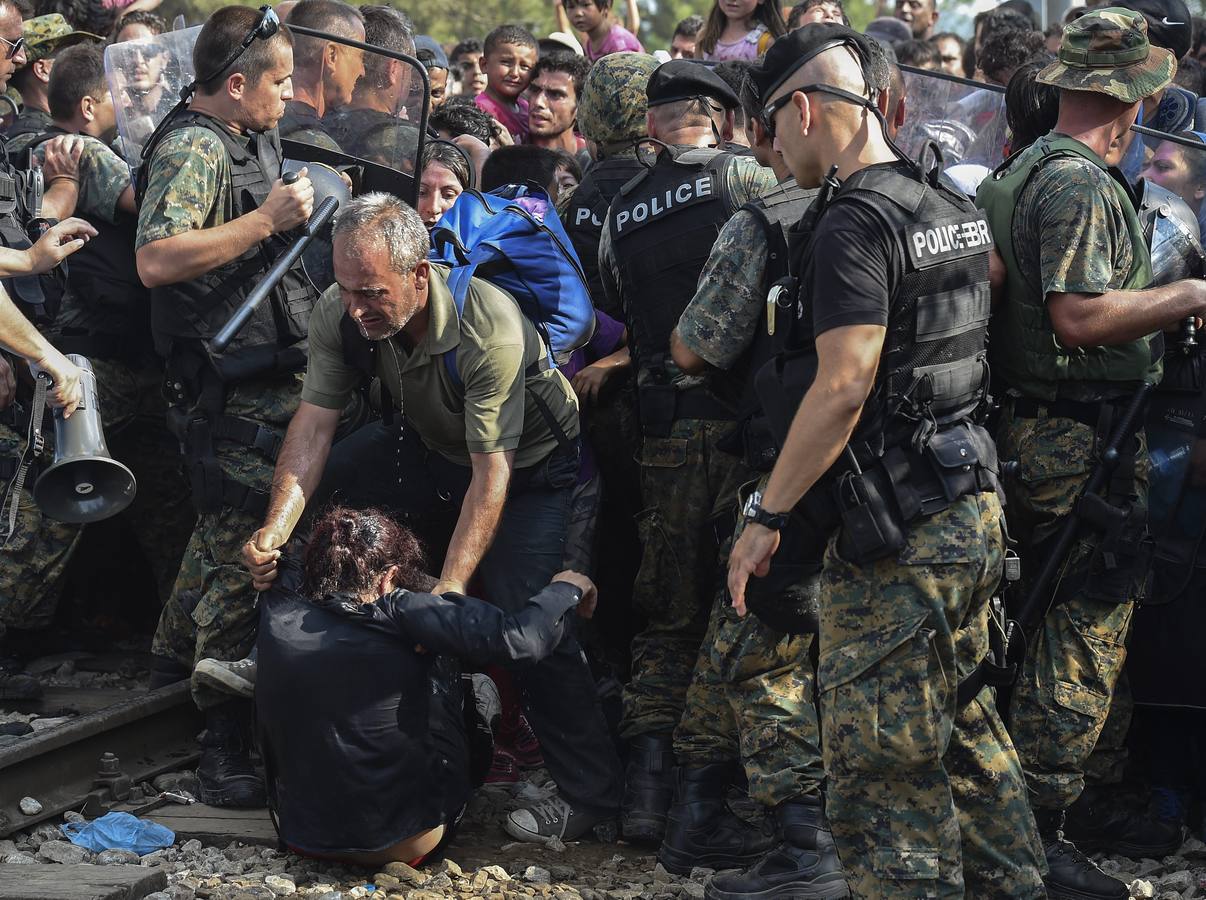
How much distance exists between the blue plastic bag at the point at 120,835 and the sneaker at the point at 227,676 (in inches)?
18.3

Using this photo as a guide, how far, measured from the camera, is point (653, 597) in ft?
15.9

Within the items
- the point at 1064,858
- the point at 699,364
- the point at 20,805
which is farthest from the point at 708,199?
the point at 20,805

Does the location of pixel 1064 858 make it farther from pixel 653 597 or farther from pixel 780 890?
pixel 653 597

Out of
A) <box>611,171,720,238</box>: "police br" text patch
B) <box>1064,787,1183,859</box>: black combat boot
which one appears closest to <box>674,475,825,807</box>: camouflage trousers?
<box>1064,787,1183,859</box>: black combat boot

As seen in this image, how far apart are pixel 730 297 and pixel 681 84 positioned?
1239mm

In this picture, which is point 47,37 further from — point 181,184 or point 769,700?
point 769,700

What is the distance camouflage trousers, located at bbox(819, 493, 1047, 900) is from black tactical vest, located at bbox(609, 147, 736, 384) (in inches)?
57.8

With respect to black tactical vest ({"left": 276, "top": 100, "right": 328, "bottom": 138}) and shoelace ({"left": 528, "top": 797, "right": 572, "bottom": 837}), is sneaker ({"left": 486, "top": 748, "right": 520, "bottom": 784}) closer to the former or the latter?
shoelace ({"left": 528, "top": 797, "right": 572, "bottom": 837})

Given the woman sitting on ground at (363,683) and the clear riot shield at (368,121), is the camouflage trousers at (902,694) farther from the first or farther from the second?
the clear riot shield at (368,121)

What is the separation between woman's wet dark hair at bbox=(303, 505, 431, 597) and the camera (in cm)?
421

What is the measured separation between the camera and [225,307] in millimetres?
5059

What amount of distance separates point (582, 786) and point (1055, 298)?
6.87 ft

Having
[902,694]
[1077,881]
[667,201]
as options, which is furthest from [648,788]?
[667,201]

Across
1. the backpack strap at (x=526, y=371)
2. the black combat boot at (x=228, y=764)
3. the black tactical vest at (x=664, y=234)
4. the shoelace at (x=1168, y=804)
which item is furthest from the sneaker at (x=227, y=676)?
the shoelace at (x=1168, y=804)
